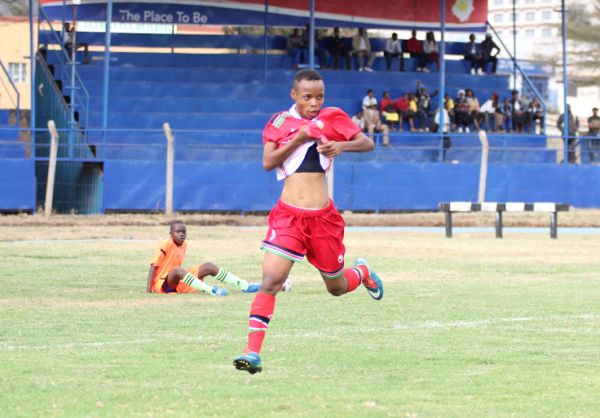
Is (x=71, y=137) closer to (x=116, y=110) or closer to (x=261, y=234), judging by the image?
(x=116, y=110)

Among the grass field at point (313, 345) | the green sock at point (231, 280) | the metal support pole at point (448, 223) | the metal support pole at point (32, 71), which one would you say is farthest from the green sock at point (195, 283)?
the metal support pole at point (32, 71)

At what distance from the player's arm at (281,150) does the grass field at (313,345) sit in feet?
4.47

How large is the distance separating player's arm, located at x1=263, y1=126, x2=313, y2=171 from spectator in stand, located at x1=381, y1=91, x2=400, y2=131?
28.9 meters

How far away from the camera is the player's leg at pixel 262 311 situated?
7.86 meters

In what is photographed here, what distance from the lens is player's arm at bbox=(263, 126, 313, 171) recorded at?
843 centimetres

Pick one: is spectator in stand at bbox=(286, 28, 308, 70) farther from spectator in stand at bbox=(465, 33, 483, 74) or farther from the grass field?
the grass field

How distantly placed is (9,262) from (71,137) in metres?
13.8

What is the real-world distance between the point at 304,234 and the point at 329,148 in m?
0.60

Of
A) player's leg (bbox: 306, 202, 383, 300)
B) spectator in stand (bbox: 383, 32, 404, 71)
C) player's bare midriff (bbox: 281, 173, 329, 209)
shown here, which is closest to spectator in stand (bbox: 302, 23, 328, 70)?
spectator in stand (bbox: 383, 32, 404, 71)

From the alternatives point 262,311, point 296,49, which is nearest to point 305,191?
point 262,311

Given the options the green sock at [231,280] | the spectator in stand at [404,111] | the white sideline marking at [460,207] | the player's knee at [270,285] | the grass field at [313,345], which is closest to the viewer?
the grass field at [313,345]

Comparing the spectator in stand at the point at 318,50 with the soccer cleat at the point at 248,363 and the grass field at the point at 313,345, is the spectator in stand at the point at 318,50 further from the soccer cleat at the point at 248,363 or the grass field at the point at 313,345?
the soccer cleat at the point at 248,363

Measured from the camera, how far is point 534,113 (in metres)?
40.6

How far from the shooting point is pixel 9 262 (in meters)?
18.6
